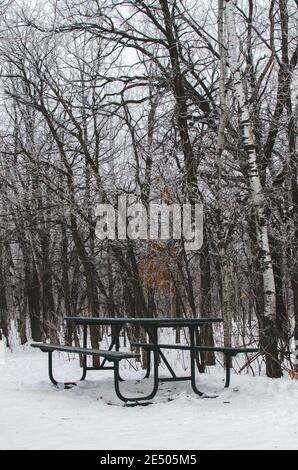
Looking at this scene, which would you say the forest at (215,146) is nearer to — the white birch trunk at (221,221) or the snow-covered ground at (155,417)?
the white birch trunk at (221,221)

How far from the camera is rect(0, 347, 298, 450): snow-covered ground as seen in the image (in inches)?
175

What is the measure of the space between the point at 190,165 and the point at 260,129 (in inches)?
46.6

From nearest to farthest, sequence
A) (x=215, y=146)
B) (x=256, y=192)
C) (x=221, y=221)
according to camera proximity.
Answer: (x=256, y=192)
(x=221, y=221)
(x=215, y=146)

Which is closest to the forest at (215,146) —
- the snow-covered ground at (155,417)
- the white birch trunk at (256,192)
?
the white birch trunk at (256,192)

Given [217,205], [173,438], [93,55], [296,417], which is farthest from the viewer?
[93,55]

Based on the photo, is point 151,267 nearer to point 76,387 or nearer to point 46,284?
point 76,387

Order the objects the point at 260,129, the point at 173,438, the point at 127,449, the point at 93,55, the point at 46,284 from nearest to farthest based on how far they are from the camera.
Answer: the point at 127,449 → the point at 173,438 → the point at 260,129 → the point at 93,55 → the point at 46,284

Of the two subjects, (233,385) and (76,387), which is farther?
(76,387)

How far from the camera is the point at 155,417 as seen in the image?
5.60 m

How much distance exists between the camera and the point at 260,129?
9.20 metres

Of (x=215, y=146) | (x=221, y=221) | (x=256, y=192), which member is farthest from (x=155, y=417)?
(x=215, y=146)

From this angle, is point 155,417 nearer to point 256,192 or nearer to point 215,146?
point 256,192

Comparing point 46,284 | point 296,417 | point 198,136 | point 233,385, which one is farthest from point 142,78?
point 46,284

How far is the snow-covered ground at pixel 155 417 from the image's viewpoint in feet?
14.6
